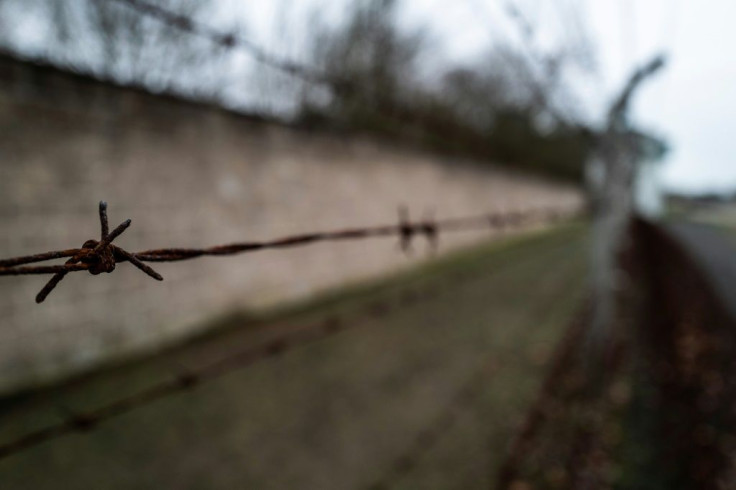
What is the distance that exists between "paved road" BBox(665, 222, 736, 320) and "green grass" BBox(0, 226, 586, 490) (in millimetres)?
1335

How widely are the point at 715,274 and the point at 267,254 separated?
434cm

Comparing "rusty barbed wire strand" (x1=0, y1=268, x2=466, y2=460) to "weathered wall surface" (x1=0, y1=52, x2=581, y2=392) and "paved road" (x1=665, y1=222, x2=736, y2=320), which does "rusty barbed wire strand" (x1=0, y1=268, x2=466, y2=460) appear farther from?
"paved road" (x1=665, y1=222, x2=736, y2=320)

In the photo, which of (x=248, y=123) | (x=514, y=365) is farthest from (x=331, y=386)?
(x=248, y=123)

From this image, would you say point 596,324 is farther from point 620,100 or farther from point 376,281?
point 376,281

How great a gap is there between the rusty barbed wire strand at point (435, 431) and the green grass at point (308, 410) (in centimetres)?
3

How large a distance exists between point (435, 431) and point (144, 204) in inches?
88.3

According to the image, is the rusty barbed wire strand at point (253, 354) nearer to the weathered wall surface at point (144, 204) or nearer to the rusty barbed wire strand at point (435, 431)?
the weathered wall surface at point (144, 204)

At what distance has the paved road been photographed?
154 inches

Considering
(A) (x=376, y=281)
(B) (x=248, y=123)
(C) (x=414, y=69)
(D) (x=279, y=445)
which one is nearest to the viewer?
(D) (x=279, y=445)

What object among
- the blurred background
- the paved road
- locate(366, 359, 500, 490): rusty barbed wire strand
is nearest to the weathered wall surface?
the blurred background

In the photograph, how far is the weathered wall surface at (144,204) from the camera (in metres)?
2.37

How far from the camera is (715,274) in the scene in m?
4.51

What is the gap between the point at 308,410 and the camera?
2.59 m

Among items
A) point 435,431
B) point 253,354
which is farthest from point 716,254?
point 253,354
